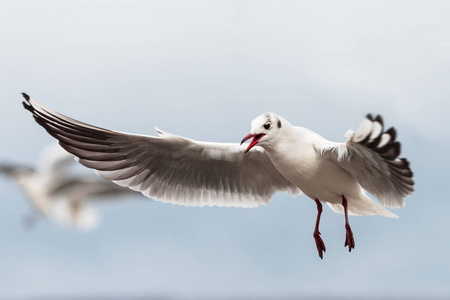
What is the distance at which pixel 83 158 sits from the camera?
422cm

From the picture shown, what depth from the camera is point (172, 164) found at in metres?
4.51

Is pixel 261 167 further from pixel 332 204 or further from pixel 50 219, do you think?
pixel 50 219

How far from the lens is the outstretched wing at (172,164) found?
4.20 metres

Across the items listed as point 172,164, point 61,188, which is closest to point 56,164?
point 61,188

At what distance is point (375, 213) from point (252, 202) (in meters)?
0.86

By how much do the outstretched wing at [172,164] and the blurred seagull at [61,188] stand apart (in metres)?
5.91

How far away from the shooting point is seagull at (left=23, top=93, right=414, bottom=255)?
352 cm

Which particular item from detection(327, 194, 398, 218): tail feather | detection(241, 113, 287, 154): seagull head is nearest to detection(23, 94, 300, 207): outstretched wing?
detection(327, 194, 398, 218): tail feather

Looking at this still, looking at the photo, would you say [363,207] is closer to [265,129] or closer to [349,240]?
[349,240]

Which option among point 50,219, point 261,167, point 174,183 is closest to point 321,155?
point 261,167

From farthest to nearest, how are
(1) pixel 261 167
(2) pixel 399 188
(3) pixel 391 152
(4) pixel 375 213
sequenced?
(1) pixel 261 167
(4) pixel 375 213
(2) pixel 399 188
(3) pixel 391 152

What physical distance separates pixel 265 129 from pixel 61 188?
823 centimetres

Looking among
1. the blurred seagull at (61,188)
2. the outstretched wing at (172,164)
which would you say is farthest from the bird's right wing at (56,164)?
the outstretched wing at (172,164)

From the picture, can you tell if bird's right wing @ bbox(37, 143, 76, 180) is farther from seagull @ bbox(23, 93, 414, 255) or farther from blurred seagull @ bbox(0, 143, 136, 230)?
seagull @ bbox(23, 93, 414, 255)
